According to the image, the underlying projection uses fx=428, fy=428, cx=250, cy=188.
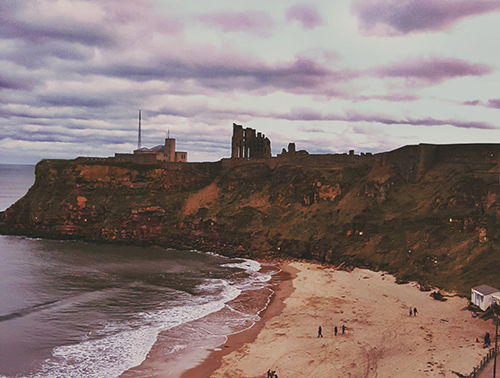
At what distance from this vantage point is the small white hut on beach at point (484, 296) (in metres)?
33.5

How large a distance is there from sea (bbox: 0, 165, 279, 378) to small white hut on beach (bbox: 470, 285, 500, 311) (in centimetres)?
1784

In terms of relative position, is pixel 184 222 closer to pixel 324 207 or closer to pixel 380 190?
pixel 324 207

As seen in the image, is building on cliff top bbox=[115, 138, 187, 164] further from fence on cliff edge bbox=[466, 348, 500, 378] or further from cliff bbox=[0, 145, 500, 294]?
fence on cliff edge bbox=[466, 348, 500, 378]

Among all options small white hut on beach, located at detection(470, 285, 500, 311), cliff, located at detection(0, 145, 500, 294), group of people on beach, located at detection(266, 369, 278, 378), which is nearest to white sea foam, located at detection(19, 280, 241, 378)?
group of people on beach, located at detection(266, 369, 278, 378)

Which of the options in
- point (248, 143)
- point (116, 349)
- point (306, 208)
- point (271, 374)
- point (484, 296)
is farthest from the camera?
point (248, 143)

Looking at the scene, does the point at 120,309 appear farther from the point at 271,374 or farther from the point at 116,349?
the point at 271,374

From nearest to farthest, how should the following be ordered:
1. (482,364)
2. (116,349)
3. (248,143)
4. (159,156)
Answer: (482,364) < (116,349) < (248,143) < (159,156)

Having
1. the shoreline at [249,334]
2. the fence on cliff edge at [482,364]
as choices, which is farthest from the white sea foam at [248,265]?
the fence on cliff edge at [482,364]

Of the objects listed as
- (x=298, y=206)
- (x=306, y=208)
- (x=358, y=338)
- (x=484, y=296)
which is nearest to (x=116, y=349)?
(x=358, y=338)

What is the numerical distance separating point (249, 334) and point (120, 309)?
41.9 ft

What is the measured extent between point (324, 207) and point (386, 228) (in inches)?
431

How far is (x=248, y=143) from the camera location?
267ft

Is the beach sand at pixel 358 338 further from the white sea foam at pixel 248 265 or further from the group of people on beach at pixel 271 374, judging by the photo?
the white sea foam at pixel 248 265

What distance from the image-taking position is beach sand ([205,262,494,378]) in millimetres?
26328
